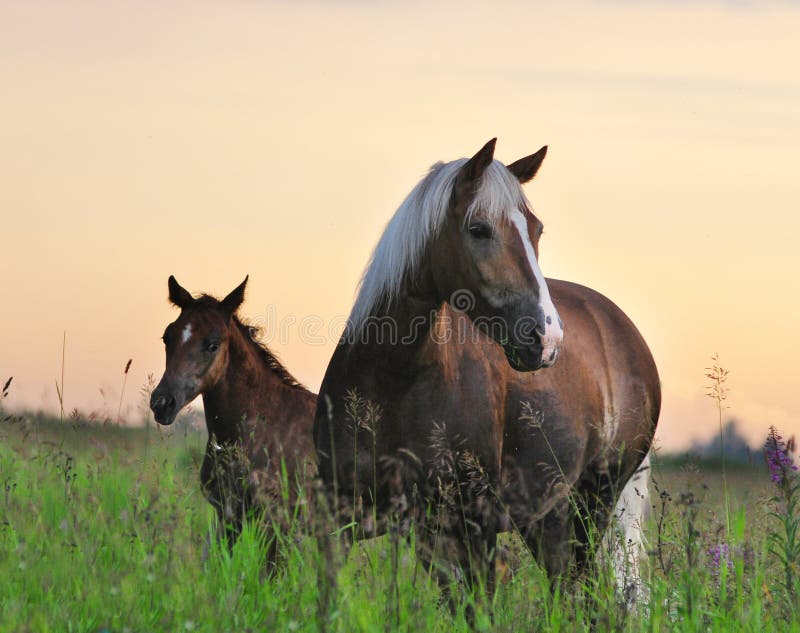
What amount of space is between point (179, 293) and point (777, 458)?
5.12m

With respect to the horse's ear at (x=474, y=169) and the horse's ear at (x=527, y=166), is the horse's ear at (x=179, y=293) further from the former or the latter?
the horse's ear at (x=474, y=169)

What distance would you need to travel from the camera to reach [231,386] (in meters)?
8.06

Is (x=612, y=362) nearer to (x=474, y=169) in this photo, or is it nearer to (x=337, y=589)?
(x=474, y=169)

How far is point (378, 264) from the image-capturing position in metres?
5.68

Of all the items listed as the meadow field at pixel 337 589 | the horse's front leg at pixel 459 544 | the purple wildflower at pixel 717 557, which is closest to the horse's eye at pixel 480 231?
the horse's front leg at pixel 459 544

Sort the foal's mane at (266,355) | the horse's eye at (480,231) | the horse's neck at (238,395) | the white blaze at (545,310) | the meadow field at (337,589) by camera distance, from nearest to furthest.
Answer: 1. the meadow field at (337,589)
2. the white blaze at (545,310)
3. the horse's eye at (480,231)
4. the horse's neck at (238,395)
5. the foal's mane at (266,355)

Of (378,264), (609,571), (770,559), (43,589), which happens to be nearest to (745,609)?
(609,571)

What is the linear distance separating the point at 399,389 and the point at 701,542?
1.81m

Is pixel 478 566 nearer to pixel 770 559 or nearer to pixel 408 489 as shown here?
pixel 408 489

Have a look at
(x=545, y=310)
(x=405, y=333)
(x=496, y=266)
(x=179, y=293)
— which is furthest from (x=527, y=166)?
(x=179, y=293)

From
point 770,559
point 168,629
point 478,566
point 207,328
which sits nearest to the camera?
point 168,629

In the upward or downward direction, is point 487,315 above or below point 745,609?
above

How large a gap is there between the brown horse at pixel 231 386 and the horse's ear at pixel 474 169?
123 inches

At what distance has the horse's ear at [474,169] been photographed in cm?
534
